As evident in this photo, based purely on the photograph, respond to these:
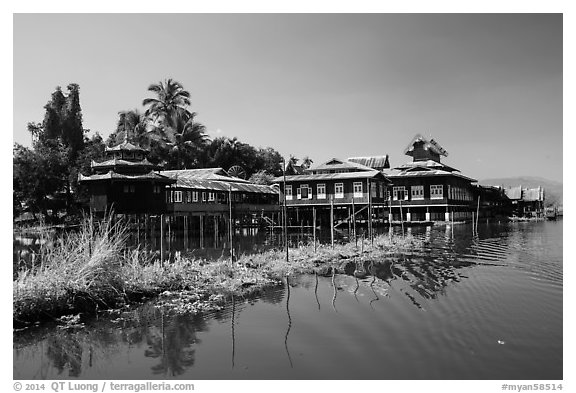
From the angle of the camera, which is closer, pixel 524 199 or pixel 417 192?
pixel 417 192

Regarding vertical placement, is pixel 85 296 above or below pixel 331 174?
below

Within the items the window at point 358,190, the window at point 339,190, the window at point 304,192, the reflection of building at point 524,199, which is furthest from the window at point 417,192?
the reflection of building at point 524,199

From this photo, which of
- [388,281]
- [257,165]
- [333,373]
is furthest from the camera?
[257,165]

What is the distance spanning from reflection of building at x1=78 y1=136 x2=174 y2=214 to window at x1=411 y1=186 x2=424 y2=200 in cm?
2746

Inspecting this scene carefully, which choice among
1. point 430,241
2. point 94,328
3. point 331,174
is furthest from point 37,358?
point 331,174

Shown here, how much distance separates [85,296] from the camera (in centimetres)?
1162

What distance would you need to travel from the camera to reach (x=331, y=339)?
31.1ft

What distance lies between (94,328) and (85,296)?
1403 millimetres

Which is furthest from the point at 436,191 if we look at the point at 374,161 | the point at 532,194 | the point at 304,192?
the point at 532,194

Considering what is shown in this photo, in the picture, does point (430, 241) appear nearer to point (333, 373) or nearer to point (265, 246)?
point (265, 246)

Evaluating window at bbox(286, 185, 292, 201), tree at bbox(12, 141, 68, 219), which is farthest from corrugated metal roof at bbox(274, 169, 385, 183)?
tree at bbox(12, 141, 68, 219)

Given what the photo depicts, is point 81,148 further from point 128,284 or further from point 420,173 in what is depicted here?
point 128,284

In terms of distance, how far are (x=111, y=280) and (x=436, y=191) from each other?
43.5 metres

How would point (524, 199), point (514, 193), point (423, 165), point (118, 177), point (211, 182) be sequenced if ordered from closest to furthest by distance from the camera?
point (118, 177) < point (211, 182) < point (423, 165) < point (514, 193) < point (524, 199)
